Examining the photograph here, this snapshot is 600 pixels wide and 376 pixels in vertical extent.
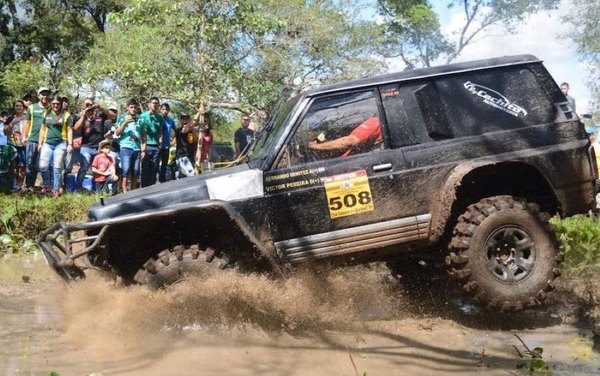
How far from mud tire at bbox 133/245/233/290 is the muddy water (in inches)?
2.7

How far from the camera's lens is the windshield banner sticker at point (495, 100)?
216 inches

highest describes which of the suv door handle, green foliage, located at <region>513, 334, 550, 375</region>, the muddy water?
the suv door handle

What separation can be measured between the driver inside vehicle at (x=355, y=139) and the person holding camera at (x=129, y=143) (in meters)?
5.58

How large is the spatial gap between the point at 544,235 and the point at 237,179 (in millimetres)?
2434

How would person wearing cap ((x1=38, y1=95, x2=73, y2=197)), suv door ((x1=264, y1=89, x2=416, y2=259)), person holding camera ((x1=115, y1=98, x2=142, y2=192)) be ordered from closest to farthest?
suv door ((x1=264, y1=89, x2=416, y2=259)) < person wearing cap ((x1=38, y1=95, x2=73, y2=197)) < person holding camera ((x1=115, y1=98, x2=142, y2=192))

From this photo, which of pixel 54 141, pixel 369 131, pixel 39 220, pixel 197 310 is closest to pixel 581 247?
pixel 369 131

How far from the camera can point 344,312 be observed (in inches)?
218

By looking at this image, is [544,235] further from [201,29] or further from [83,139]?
[201,29]

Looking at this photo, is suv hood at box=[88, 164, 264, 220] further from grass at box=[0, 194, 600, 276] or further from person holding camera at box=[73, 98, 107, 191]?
person holding camera at box=[73, 98, 107, 191]

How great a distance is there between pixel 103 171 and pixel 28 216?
255cm

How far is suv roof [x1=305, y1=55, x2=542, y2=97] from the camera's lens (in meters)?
5.39

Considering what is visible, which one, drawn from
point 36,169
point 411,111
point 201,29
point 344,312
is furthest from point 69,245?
point 201,29

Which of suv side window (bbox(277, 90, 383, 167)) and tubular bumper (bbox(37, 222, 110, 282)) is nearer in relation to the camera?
tubular bumper (bbox(37, 222, 110, 282))

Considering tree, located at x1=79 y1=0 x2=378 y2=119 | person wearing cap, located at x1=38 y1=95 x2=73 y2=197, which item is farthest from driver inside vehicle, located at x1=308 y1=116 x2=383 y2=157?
tree, located at x1=79 y1=0 x2=378 y2=119
